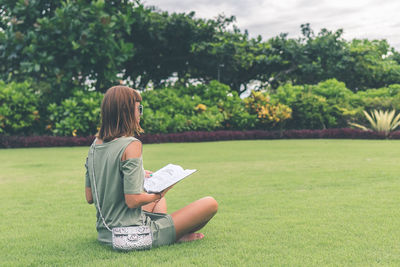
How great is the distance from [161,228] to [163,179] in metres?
0.42

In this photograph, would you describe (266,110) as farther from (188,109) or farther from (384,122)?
(384,122)

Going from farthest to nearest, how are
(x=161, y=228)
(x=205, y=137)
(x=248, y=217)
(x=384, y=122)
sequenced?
(x=384, y=122) → (x=205, y=137) → (x=248, y=217) → (x=161, y=228)

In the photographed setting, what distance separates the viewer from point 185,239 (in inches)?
135

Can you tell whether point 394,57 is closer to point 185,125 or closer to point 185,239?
point 185,125

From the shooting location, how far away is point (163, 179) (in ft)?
9.86

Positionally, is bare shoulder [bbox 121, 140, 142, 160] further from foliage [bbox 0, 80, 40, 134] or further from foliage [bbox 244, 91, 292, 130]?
foliage [bbox 244, 91, 292, 130]

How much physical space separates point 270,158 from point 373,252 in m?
6.82

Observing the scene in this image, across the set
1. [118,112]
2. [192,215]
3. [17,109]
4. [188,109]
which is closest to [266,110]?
[188,109]

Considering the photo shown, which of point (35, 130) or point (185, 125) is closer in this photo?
point (35, 130)

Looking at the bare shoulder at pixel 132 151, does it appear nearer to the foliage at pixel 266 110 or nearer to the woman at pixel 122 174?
the woman at pixel 122 174

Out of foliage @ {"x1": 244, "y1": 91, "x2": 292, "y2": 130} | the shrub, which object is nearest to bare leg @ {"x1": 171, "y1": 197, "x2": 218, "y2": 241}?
the shrub

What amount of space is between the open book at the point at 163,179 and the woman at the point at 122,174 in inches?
2.2

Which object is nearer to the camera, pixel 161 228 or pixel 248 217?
pixel 161 228

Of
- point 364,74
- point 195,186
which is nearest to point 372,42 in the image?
point 364,74
